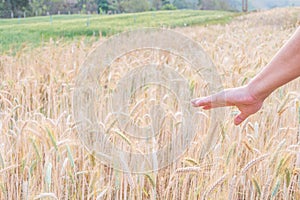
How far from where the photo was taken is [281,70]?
124 centimetres

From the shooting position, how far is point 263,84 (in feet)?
4.29

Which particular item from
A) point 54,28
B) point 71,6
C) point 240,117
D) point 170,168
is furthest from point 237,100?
point 71,6

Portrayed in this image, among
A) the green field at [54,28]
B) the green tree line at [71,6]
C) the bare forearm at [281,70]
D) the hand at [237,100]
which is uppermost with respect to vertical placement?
the green tree line at [71,6]

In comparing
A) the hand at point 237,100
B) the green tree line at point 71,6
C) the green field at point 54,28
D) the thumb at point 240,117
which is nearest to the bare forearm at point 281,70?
the hand at point 237,100

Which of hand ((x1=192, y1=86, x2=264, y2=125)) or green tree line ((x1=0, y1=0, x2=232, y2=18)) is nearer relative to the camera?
hand ((x1=192, y1=86, x2=264, y2=125))

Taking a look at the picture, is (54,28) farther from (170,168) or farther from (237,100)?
(237,100)

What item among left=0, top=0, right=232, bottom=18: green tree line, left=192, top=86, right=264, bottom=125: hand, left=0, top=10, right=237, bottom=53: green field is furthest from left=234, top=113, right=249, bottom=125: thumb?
left=0, top=0, right=232, bottom=18: green tree line

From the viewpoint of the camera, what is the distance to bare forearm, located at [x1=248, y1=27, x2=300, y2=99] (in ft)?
3.87

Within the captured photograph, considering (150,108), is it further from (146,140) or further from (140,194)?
(140,194)

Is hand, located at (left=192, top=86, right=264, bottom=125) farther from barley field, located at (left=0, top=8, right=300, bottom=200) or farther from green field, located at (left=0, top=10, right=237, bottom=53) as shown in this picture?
green field, located at (left=0, top=10, right=237, bottom=53)

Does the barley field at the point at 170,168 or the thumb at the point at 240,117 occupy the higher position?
the thumb at the point at 240,117

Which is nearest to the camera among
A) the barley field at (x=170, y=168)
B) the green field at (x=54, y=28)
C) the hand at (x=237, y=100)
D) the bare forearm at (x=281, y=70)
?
the bare forearm at (x=281, y=70)

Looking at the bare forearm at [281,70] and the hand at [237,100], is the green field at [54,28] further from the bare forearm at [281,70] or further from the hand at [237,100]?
the bare forearm at [281,70]

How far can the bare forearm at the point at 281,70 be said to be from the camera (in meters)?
1.18
